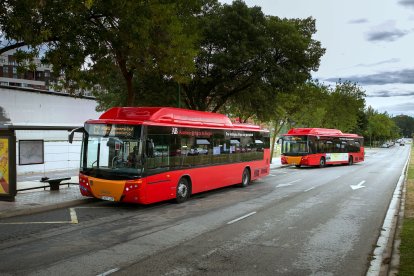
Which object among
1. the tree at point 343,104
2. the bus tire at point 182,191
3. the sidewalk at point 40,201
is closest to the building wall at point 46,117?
the sidewalk at point 40,201

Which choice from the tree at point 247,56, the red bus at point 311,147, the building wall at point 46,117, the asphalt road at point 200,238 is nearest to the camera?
the asphalt road at point 200,238

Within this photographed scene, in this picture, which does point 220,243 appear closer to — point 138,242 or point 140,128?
point 138,242

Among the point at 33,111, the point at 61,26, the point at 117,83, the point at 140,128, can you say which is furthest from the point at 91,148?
the point at 33,111

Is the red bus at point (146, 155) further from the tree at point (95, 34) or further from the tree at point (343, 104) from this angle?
the tree at point (343, 104)

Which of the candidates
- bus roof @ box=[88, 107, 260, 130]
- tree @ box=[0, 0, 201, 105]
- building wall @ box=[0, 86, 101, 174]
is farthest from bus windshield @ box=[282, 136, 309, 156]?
tree @ box=[0, 0, 201, 105]

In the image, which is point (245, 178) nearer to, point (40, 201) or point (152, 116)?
point (152, 116)

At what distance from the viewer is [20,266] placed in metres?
7.12

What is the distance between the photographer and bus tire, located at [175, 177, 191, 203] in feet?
48.6

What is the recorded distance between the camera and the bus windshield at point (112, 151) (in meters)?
12.9

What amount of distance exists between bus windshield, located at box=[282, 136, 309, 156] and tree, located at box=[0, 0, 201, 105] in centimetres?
1998

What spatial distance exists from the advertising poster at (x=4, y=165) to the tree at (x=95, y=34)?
2.82m

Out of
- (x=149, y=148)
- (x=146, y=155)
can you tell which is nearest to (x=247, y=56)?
(x=149, y=148)

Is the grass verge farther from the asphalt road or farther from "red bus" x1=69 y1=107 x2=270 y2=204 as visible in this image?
"red bus" x1=69 y1=107 x2=270 y2=204

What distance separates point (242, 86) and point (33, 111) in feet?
62.5
